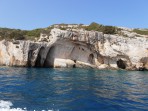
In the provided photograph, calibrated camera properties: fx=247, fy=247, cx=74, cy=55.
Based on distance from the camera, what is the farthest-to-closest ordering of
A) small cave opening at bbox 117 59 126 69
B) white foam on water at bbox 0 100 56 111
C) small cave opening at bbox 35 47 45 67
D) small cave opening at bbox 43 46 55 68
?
small cave opening at bbox 117 59 126 69, small cave opening at bbox 43 46 55 68, small cave opening at bbox 35 47 45 67, white foam on water at bbox 0 100 56 111

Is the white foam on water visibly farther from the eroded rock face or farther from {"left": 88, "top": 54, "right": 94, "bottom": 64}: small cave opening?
{"left": 88, "top": 54, "right": 94, "bottom": 64}: small cave opening

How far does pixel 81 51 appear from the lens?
47750mm

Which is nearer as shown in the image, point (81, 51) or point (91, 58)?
point (81, 51)

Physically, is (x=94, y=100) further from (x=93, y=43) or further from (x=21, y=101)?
(x=93, y=43)

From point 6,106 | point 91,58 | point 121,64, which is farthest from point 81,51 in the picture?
point 6,106

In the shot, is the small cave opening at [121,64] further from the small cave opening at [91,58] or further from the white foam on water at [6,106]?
the white foam on water at [6,106]

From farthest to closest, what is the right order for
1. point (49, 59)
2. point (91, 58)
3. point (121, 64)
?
1. point (121, 64)
2. point (91, 58)
3. point (49, 59)

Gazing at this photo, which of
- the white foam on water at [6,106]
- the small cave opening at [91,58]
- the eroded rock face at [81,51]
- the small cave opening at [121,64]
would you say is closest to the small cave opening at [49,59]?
the eroded rock face at [81,51]

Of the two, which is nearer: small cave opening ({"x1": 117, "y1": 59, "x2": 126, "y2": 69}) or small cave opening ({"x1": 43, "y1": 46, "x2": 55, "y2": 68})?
small cave opening ({"x1": 43, "y1": 46, "x2": 55, "y2": 68})

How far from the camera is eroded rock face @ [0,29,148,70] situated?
1710 inches

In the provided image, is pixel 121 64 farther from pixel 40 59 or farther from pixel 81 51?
pixel 40 59

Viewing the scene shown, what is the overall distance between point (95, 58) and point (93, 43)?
10.6ft

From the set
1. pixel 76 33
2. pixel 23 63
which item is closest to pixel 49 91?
pixel 23 63

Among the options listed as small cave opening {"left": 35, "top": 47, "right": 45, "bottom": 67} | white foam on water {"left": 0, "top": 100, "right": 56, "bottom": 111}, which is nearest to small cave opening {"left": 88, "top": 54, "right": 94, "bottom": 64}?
small cave opening {"left": 35, "top": 47, "right": 45, "bottom": 67}
